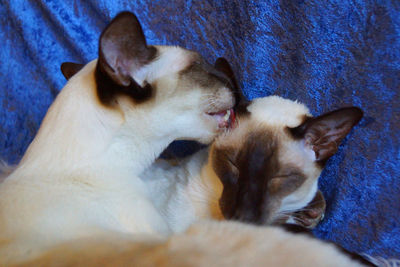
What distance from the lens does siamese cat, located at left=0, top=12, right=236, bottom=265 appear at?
1.04 meters

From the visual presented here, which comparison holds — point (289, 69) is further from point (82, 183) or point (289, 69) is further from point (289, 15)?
point (82, 183)

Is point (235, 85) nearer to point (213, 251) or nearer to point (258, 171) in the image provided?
point (258, 171)

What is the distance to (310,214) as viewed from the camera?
1400 millimetres

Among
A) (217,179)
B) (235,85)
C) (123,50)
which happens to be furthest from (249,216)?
(123,50)

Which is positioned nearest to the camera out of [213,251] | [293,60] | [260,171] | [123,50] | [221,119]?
[213,251]

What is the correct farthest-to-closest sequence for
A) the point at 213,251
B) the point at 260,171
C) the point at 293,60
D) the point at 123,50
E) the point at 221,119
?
the point at 293,60, the point at 221,119, the point at 260,171, the point at 123,50, the point at 213,251

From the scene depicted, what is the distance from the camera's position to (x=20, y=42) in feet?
6.05

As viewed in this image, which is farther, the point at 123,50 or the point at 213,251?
the point at 123,50

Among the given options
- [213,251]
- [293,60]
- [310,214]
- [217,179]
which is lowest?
[310,214]

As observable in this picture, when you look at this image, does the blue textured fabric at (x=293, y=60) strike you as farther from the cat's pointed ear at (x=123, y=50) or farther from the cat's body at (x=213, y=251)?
the cat's body at (x=213, y=251)

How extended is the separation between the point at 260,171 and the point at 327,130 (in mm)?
265

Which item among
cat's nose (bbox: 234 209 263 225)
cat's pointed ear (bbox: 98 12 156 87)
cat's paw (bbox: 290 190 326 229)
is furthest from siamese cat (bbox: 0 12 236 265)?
cat's paw (bbox: 290 190 326 229)

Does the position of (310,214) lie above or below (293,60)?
below

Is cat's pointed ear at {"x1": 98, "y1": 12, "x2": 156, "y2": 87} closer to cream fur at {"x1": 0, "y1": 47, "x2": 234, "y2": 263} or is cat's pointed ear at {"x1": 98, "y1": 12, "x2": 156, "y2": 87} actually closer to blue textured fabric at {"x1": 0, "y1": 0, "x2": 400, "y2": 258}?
cream fur at {"x1": 0, "y1": 47, "x2": 234, "y2": 263}
